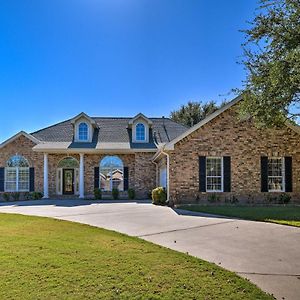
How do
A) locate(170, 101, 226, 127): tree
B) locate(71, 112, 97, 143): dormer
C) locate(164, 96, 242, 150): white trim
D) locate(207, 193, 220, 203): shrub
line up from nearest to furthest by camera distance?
locate(164, 96, 242, 150): white trim
locate(207, 193, 220, 203): shrub
locate(71, 112, 97, 143): dormer
locate(170, 101, 226, 127): tree

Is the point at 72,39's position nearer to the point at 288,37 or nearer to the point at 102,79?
the point at 102,79

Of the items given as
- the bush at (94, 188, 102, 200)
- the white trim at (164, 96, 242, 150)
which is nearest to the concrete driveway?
the white trim at (164, 96, 242, 150)

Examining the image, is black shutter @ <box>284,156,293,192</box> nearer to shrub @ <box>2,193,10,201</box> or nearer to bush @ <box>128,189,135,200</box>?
bush @ <box>128,189,135,200</box>

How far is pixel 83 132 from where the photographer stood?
26.2m

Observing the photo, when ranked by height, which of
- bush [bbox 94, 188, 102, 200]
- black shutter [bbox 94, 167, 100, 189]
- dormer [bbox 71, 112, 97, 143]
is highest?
dormer [bbox 71, 112, 97, 143]

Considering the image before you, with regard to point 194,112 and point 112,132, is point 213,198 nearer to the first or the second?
point 112,132

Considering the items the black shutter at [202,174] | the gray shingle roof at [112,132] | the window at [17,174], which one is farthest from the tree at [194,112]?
the black shutter at [202,174]

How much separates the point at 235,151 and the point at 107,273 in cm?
1412

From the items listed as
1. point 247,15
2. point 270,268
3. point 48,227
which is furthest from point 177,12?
point 270,268

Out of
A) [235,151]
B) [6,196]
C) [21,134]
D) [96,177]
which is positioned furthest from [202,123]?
[6,196]

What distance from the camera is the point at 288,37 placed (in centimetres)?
1091

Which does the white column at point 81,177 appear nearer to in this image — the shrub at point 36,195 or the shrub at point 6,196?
the shrub at point 36,195

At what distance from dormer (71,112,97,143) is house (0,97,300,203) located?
0.25 feet

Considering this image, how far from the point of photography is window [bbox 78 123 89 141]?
85.6 ft
